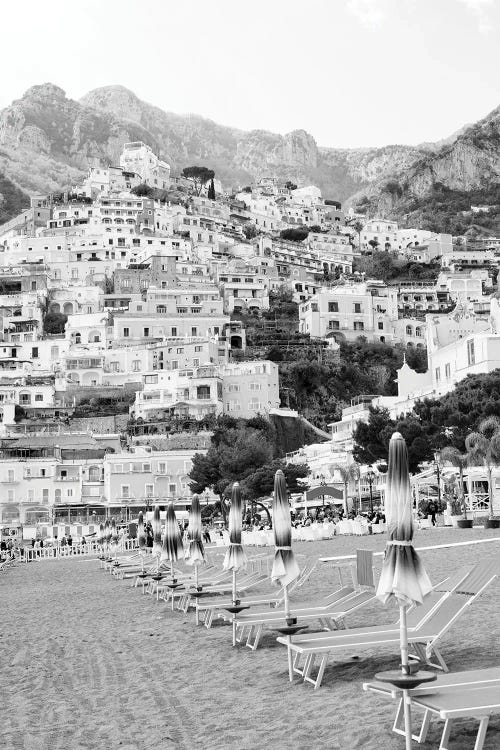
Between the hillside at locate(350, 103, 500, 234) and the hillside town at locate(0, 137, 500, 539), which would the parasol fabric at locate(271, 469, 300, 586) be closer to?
the hillside town at locate(0, 137, 500, 539)

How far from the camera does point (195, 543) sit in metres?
16.2

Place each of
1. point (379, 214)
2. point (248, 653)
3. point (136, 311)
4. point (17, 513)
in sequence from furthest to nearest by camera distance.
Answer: point (379, 214)
point (136, 311)
point (17, 513)
point (248, 653)

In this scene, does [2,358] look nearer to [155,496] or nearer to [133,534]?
[155,496]

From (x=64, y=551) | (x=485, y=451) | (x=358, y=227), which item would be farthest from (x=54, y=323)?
(x=485, y=451)

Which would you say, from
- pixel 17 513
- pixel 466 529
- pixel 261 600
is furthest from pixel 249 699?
pixel 17 513

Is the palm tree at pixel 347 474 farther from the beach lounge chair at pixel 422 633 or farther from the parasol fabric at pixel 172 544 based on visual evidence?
the beach lounge chair at pixel 422 633

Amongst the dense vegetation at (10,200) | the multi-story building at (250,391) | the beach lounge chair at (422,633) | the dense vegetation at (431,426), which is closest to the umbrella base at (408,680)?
the beach lounge chair at (422,633)

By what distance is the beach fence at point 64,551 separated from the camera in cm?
4384

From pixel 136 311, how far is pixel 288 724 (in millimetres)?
89668

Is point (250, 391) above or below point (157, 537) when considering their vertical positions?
above

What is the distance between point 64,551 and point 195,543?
31.7 m

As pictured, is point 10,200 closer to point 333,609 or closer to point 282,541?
point 282,541

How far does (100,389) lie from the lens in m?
85.0

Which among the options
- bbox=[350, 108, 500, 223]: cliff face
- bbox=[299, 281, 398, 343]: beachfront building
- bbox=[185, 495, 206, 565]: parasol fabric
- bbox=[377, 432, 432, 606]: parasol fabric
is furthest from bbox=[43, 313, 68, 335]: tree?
bbox=[377, 432, 432, 606]: parasol fabric
